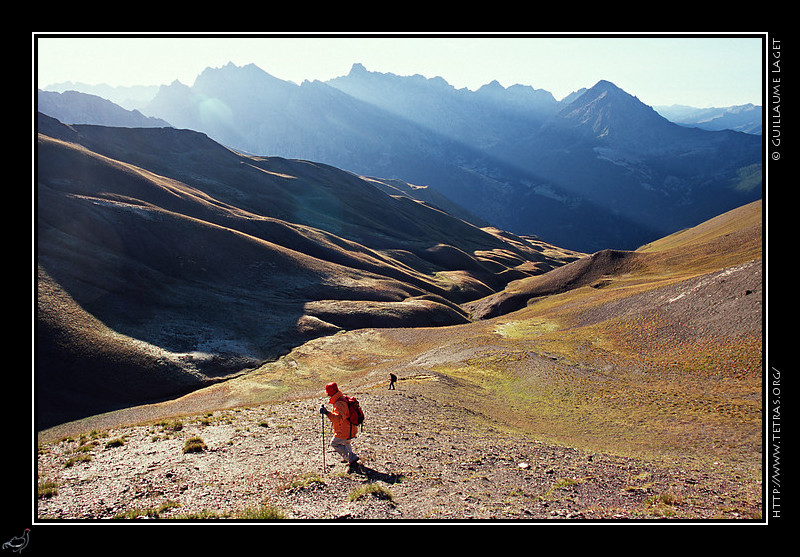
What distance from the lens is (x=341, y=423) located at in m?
15.0

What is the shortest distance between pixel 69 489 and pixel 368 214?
184595mm

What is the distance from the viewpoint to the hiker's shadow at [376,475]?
48.6 feet

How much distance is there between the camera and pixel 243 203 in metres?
150

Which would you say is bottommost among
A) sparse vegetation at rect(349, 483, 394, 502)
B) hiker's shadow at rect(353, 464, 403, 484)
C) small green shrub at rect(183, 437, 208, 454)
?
small green shrub at rect(183, 437, 208, 454)

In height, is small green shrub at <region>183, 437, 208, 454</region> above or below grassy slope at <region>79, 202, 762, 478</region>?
above

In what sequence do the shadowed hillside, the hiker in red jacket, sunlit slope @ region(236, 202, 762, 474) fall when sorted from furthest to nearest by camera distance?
the shadowed hillside < sunlit slope @ region(236, 202, 762, 474) < the hiker in red jacket

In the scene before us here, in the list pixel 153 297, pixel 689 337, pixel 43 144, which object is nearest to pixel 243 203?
pixel 43 144

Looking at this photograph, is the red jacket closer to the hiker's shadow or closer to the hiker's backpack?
the hiker's backpack

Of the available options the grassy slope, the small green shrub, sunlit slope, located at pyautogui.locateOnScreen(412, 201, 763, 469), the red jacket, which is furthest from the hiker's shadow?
sunlit slope, located at pyautogui.locateOnScreen(412, 201, 763, 469)
